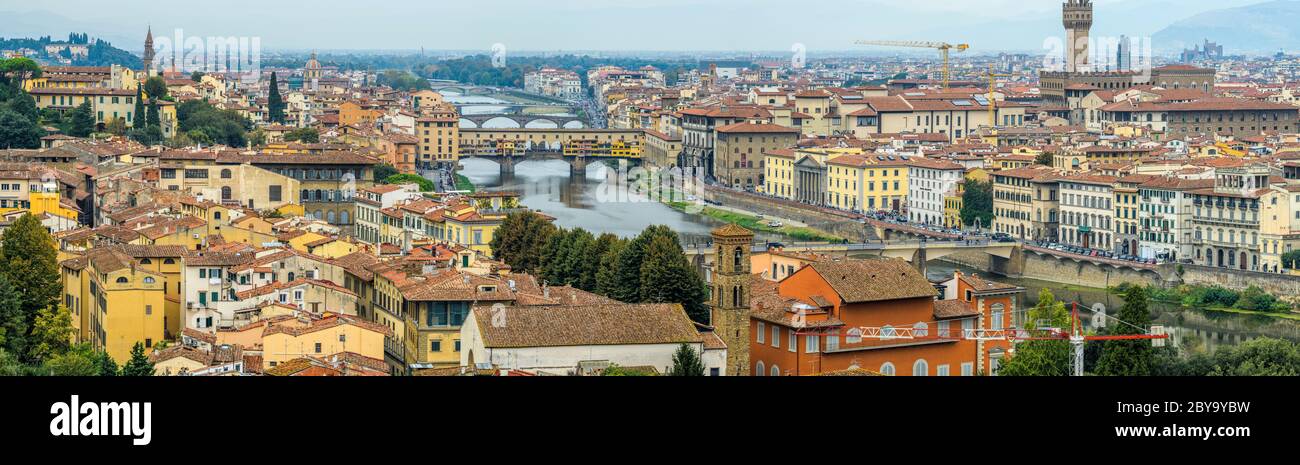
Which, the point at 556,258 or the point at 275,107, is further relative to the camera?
the point at 275,107

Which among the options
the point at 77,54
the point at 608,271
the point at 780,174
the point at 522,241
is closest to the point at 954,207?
the point at 780,174

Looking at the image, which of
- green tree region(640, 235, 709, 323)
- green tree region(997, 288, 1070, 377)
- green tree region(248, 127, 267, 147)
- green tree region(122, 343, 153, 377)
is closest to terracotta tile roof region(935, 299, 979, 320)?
green tree region(997, 288, 1070, 377)

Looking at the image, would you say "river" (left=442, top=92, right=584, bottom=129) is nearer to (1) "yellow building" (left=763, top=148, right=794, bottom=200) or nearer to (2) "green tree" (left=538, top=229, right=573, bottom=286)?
(1) "yellow building" (left=763, top=148, right=794, bottom=200)

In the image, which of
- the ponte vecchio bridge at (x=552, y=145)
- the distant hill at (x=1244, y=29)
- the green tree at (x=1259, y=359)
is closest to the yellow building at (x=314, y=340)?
the green tree at (x=1259, y=359)

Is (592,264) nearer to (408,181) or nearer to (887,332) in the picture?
(887,332)

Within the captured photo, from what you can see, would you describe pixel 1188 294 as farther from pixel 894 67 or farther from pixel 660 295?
pixel 894 67
